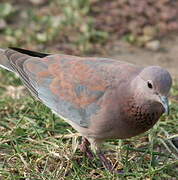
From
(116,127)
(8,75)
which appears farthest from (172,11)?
(116,127)

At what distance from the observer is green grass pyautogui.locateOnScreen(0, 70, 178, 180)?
3.74 m

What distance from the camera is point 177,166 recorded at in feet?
12.9

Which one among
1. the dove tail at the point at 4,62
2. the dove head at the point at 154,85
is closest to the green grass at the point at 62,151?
the dove tail at the point at 4,62

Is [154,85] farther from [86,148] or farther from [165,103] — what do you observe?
[86,148]

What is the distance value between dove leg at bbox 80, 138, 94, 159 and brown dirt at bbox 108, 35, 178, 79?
210cm

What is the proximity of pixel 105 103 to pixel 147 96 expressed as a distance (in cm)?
30

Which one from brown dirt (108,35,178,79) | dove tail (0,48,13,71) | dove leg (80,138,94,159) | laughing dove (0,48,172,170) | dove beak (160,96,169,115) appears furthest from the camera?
brown dirt (108,35,178,79)

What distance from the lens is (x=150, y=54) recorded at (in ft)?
20.5

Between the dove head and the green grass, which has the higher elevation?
the dove head

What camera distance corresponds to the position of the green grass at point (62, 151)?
3738 millimetres

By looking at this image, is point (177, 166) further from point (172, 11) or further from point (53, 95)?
point (172, 11)

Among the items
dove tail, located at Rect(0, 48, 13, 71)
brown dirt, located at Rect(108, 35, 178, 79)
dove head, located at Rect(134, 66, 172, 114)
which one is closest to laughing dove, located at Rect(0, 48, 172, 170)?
dove head, located at Rect(134, 66, 172, 114)

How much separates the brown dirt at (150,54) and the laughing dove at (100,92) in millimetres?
2104

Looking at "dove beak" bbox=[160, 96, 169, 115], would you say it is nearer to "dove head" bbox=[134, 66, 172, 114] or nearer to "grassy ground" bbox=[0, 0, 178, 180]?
"dove head" bbox=[134, 66, 172, 114]
